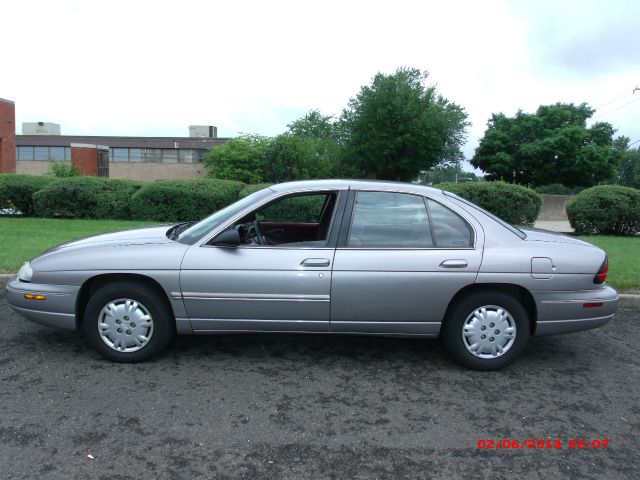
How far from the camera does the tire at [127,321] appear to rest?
434 cm

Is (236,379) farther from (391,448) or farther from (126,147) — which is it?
(126,147)

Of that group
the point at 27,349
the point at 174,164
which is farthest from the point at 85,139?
the point at 27,349

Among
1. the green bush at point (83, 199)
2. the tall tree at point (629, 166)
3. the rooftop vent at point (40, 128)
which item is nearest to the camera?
the green bush at point (83, 199)

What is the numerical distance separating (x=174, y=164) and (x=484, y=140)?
1370 inches

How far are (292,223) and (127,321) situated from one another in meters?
2.08

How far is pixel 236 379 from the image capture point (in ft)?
13.9

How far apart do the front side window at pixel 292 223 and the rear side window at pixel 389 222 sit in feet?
0.82

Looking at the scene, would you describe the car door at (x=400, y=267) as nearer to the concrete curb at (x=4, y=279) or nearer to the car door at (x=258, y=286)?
the car door at (x=258, y=286)

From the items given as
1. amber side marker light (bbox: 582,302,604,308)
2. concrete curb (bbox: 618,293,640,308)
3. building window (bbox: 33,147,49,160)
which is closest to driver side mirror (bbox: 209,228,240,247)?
amber side marker light (bbox: 582,302,604,308)

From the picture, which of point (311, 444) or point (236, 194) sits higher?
point (236, 194)

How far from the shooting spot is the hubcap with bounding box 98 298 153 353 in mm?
4355

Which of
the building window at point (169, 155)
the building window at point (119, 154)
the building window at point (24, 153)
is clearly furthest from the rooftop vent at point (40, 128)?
the building window at point (169, 155)

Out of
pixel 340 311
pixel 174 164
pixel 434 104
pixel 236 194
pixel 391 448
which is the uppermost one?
pixel 434 104

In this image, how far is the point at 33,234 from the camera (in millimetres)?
10727
